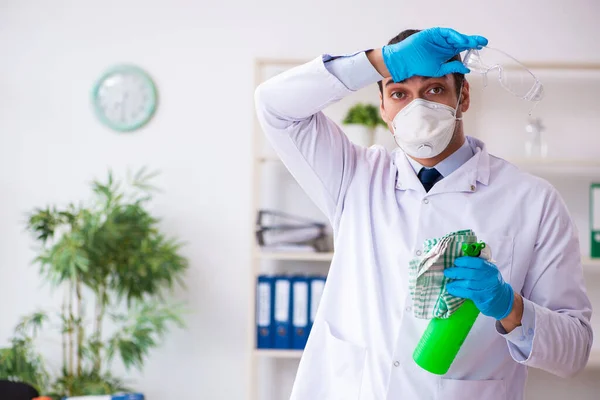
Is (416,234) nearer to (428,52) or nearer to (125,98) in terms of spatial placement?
(428,52)

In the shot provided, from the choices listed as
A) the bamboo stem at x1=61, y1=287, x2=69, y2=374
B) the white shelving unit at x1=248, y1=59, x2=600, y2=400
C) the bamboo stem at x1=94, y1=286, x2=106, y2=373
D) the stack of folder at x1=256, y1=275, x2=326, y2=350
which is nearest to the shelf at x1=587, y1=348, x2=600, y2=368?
the white shelving unit at x1=248, y1=59, x2=600, y2=400

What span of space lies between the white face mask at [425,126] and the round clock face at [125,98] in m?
2.17

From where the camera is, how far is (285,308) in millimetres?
2939

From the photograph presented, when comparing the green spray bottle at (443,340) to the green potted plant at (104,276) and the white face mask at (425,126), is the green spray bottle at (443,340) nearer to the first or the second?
the white face mask at (425,126)

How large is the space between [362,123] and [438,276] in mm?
1851

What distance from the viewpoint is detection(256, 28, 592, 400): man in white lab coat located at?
1264 millimetres

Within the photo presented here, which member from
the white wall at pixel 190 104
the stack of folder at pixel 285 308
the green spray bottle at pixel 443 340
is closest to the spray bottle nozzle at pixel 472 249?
the green spray bottle at pixel 443 340

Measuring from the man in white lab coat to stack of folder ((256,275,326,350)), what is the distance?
1.52 metres

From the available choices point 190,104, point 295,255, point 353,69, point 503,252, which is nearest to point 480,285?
point 503,252

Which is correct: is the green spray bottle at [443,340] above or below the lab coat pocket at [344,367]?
above

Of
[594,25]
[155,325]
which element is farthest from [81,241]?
[594,25]

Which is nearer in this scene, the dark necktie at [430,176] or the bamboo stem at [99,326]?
the dark necktie at [430,176]

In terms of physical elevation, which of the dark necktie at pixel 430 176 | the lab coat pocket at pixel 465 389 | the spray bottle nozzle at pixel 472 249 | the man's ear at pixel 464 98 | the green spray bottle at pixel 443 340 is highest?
the man's ear at pixel 464 98

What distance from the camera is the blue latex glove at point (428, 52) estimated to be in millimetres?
1191
